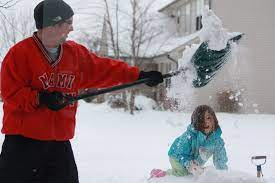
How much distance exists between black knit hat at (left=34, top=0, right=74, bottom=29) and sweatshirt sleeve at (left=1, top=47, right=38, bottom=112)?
23 cm

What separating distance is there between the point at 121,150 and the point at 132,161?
124cm

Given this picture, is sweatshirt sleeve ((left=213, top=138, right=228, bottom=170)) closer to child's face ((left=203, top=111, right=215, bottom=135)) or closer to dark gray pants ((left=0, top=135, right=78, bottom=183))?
child's face ((left=203, top=111, right=215, bottom=135))

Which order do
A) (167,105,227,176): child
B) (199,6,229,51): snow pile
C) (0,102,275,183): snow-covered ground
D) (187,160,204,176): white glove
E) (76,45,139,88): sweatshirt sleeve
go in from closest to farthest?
(76,45,139,88): sweatshirt sleeve → (199,6,229,51): snow pile → (187,160,204,176): white glove → (167,105,227,176): child → (0,102,275,183): snow-covered ground

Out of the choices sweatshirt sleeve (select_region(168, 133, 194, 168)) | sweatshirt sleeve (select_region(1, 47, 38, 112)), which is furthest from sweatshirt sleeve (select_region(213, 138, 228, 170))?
sweatshirt sleeve (select_region(1, 47, 38, 112))

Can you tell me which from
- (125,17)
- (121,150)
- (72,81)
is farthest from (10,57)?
(125,17)

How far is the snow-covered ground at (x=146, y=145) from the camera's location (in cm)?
588

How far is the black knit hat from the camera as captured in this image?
2.88 metres

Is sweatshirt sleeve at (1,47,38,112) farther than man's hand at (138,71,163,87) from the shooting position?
No

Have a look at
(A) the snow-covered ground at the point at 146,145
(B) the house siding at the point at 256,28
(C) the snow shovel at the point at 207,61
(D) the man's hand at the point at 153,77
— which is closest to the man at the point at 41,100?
(D) the man's hand at the point at 153,77

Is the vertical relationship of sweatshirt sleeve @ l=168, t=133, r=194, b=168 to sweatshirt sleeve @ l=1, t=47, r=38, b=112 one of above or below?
below

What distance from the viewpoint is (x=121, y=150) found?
28.1 ft

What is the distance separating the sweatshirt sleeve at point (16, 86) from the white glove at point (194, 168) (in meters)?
2.20

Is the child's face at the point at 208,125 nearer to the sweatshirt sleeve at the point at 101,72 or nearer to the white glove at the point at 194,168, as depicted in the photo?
the white glove at the point at 194,168

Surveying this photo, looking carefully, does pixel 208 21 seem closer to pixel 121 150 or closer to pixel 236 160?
pixel 236 160
